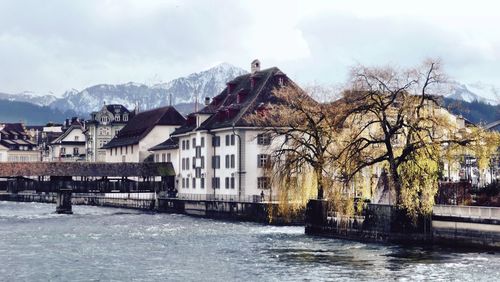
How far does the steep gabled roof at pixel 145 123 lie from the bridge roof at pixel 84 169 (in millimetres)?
18363

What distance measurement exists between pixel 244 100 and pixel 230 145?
19.6 ft

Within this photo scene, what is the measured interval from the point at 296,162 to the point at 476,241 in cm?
1885

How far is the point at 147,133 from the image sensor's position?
134500 mm

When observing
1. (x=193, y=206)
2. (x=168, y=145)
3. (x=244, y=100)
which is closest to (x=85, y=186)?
(x=168, y=145)

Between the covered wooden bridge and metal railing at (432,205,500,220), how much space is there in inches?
2278

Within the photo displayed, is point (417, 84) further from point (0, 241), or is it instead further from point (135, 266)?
point (0, 241)

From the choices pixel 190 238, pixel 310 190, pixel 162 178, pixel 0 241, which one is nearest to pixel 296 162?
pixel 310 190

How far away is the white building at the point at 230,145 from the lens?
312ft

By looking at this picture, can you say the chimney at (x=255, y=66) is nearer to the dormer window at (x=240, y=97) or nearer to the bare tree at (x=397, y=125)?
the dormer window at (x=240, y=97)

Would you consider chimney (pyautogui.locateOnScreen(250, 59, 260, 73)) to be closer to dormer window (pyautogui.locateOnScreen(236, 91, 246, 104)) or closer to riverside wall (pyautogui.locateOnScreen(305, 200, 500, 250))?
dormer window (pyautogui.locateOnScreen(236, 91, 246, 104))

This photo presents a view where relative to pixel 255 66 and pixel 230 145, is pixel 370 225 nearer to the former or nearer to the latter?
pixel 230 145

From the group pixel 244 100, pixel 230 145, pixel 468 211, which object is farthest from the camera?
pixel 244 100

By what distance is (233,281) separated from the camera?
144ft

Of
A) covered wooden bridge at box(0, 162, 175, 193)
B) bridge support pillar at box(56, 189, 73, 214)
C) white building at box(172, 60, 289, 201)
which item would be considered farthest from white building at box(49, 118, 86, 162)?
bridge support pillar at box(56, 189, 73, 214)
